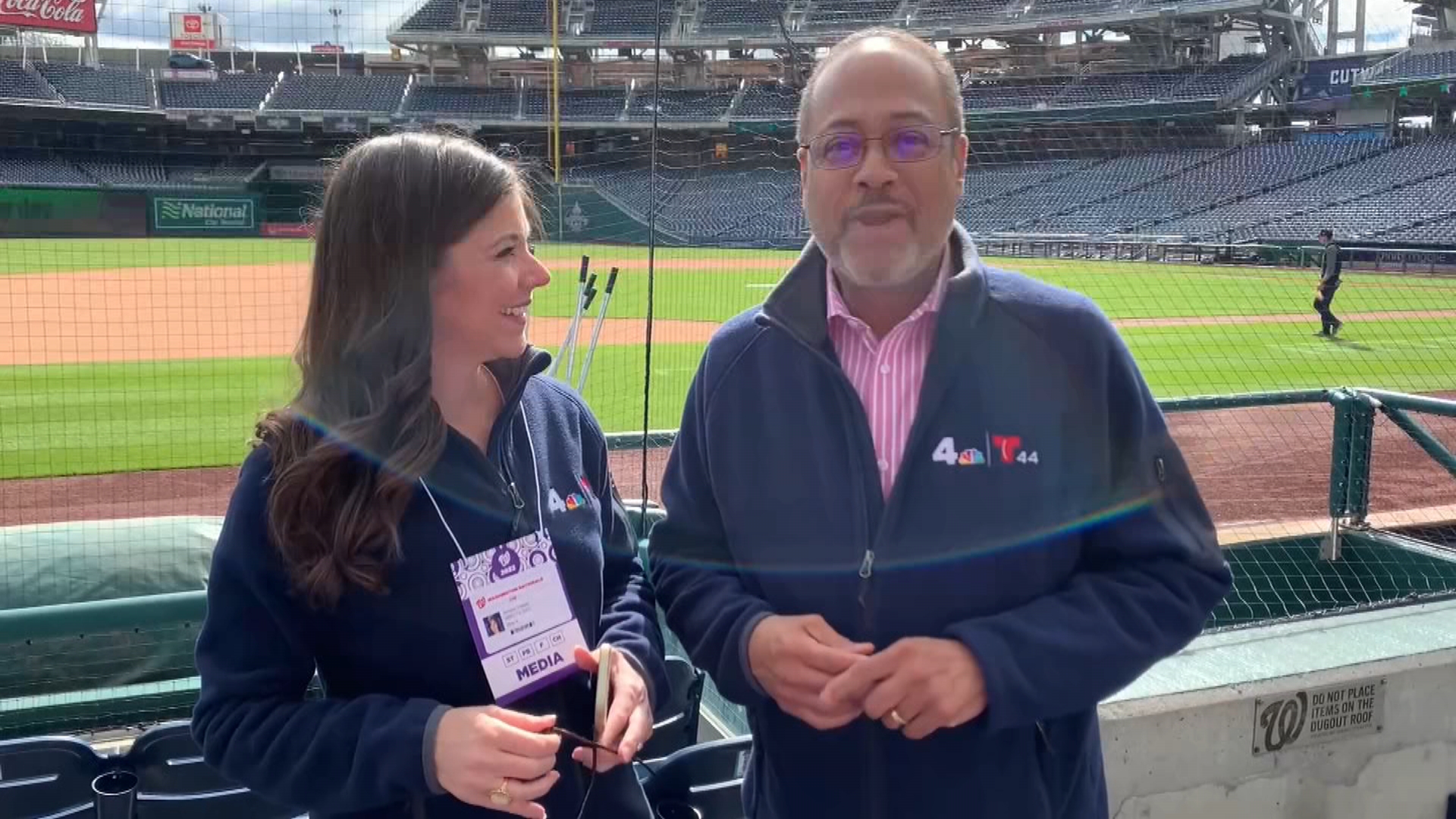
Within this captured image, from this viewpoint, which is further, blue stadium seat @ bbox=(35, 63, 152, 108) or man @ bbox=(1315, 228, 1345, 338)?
blue stadium seat @ bbox=(35, 63, 152, 108)

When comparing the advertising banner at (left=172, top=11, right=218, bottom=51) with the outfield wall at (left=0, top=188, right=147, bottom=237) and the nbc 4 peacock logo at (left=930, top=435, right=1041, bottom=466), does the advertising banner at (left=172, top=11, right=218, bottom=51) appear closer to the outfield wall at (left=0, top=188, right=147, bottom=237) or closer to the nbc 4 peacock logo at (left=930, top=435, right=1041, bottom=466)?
the outfield wall at (left=0, top=188, right=147, bottom=237)

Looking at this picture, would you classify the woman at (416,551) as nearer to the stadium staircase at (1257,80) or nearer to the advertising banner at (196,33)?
the stadium staircase at (1257,80)

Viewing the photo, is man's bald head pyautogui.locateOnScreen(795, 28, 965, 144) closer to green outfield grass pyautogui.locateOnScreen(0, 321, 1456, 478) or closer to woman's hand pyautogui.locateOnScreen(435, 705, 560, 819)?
woman's hand pyautogui.locateOnScreen(435, 705, 560, 819)

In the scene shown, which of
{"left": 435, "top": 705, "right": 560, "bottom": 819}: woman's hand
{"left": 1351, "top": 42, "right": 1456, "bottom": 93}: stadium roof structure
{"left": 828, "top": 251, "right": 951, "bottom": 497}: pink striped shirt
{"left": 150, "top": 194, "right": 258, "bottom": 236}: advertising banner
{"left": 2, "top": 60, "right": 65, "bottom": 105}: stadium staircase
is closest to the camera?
{"left": 435, "top": 705, "right": 560, "bottom": 819}: woman's hand

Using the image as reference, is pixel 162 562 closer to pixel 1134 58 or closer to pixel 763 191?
pixel 763 191

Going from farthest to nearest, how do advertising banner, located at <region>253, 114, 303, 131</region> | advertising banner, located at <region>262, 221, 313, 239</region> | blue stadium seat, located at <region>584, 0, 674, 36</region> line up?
blue stadium seat, located at <region>584, 0, 674, 36</region>
advertising banner, located at <region>253, 114, 303, 131</region>
advertising banner, located at <region>262, 221, 313, 239</region>

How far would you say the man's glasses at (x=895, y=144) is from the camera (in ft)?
5.38

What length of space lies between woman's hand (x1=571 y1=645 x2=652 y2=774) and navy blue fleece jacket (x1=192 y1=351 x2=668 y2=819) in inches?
2.7

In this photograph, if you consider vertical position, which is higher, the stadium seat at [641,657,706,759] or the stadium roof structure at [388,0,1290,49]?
the stadium roof structure at [388,0,1290,49]

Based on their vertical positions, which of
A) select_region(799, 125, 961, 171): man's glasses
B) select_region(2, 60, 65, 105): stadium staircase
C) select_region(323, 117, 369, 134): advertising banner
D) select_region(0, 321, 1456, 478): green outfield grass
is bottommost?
select_region(0, 321, 1456, 478): green outfield grass

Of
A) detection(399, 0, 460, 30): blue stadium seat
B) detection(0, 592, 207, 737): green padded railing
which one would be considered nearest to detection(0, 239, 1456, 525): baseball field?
detection(0, 592, 207, 737): green padded railing

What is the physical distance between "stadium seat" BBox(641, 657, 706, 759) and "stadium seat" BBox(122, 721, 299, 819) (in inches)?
32.1

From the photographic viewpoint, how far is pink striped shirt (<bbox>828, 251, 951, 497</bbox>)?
1662mm

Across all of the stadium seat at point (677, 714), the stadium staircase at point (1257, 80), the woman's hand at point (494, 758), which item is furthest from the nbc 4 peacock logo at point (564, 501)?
the stadium staircase at point (1257, 80)
